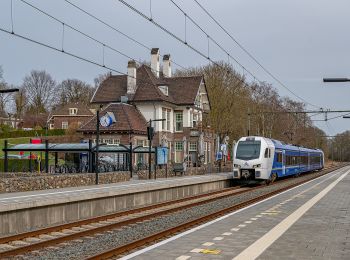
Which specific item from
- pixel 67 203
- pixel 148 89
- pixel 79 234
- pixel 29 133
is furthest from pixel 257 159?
pixel 29 133

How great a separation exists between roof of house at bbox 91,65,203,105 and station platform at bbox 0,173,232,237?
30867 millimetres

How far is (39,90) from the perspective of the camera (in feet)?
320

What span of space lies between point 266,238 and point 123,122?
40.1 m

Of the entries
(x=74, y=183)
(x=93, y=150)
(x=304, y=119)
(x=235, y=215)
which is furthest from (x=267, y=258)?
(x=304, y=119)

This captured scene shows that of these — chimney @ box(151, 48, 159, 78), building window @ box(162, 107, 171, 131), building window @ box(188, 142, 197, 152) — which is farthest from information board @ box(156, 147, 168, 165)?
chimney @ box(151, 48, 159, 78)

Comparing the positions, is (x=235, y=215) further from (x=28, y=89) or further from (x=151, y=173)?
(x=28, y=89)

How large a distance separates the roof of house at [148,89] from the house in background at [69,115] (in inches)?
1258

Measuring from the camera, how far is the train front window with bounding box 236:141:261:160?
32250 mm

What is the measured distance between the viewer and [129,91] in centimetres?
5709

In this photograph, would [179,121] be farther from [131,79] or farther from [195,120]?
[131,79]

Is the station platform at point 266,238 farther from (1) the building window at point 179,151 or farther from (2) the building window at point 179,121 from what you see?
(2) the building window at point 179,121

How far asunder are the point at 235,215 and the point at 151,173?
16755 millimetres

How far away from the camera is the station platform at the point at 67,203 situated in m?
13.3

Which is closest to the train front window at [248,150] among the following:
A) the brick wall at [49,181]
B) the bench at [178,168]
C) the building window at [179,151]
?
the bench at [178,168]
